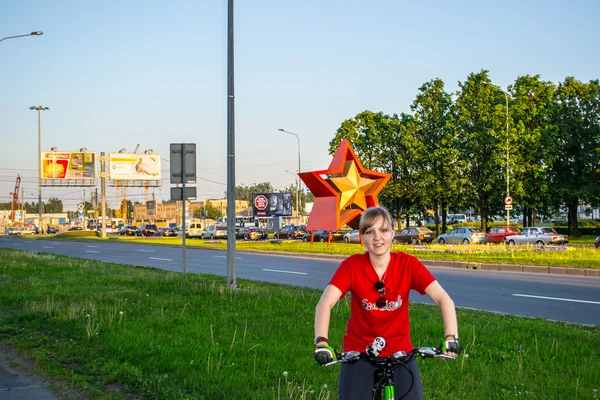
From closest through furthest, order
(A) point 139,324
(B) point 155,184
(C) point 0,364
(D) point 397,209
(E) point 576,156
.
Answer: (C) point 0,364
(A) point 139,324
(E) point 576,156
(D) point 397,209
(B) point 155,184

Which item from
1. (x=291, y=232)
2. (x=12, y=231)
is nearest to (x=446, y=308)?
(x=291, y=232)

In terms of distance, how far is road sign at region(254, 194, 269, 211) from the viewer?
5681 cm

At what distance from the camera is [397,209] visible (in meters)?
55.4

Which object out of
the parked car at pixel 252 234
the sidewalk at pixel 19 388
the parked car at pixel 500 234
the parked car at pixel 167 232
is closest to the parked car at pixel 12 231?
the parked car at pixel 167 232

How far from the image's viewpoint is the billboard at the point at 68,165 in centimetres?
6838

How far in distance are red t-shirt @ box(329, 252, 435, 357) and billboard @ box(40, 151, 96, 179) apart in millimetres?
70178

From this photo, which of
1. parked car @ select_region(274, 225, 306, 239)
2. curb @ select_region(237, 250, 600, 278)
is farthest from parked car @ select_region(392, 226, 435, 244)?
curb @ select_region(237, 250, 600, 278)

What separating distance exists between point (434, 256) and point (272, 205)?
33.2 m

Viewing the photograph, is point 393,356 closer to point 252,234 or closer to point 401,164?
point 401,164

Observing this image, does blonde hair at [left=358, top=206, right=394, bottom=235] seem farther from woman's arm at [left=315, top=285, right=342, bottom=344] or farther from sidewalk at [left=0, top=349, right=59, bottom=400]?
sidewalk at [left=0, top=349, right=59, bottom=400]

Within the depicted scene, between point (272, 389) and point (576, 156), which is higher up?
point (576, 156)

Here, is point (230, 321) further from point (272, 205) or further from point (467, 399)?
point (272, 205)

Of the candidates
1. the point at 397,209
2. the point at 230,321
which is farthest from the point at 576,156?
the point at 230,321

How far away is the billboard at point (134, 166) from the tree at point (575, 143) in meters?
43.8
